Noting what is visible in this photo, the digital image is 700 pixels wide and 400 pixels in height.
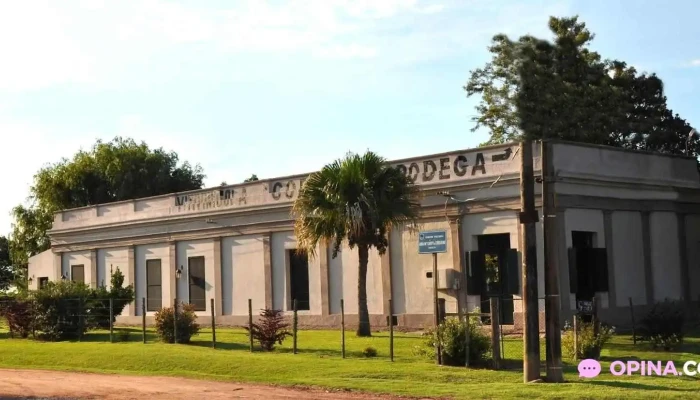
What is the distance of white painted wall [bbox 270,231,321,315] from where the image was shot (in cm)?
3256

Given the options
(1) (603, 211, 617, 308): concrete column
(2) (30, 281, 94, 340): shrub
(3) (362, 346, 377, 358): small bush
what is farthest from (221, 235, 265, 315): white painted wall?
(1) (603, 211, 617, 308): concrete column

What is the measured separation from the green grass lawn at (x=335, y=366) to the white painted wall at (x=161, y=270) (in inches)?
288

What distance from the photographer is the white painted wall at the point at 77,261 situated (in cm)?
4184

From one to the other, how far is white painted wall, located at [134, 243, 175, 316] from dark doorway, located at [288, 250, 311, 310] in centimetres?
637

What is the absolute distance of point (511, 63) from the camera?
50.0 metres

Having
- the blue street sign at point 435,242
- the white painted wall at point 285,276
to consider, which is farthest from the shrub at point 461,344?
the white painted wall at point 285,276

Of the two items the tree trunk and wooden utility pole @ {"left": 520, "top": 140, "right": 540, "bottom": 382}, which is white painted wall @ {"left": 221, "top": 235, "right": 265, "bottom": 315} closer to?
the tree trunk

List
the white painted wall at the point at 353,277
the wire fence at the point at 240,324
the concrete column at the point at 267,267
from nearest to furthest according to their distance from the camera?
the wire fence at the point at 240,324
the white painted wall at the point at 353,277
the concrete column at the point at 267,267

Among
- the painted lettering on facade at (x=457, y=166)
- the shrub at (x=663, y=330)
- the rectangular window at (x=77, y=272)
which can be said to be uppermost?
the painted lettering on facade at (x=457, y=166)

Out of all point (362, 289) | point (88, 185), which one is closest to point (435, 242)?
point (362, 289)

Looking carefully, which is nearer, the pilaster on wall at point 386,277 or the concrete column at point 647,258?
the concrete column at point 647,258

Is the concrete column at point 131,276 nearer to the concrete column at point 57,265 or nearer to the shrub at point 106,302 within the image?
the shrub at point 106,302

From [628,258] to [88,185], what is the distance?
125 ft

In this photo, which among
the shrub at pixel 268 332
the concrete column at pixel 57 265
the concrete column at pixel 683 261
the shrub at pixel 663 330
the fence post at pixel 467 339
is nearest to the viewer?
the fence post at pixel 467 339
